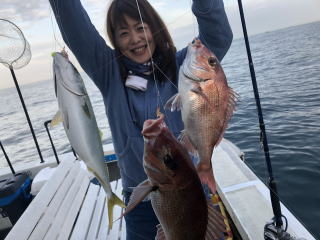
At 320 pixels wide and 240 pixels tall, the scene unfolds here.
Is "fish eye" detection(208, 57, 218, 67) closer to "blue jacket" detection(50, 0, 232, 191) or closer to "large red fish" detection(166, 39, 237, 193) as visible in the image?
"large red fish" detection(166, 39, 237, 193)

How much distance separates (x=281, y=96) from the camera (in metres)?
11.7

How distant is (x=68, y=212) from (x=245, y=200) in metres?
2.20

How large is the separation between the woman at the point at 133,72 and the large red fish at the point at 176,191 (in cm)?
63

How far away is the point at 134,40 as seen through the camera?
1869 mm

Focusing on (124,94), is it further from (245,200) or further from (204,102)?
(245,200)

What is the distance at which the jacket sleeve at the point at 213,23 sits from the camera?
60.2 inches

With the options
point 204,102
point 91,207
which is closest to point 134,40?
point 204,102

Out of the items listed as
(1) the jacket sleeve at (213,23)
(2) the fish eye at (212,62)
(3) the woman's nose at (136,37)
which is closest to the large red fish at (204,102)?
(2) the fish eye at (212,62)

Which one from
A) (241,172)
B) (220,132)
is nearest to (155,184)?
(220,132)

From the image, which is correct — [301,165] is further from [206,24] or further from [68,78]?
[68,78]

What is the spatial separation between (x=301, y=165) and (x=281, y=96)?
6006 millimetres

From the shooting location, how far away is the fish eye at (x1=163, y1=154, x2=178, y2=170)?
118 centimetres

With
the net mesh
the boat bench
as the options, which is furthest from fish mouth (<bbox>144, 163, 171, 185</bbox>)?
the net mesh

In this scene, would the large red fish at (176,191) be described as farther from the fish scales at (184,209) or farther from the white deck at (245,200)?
the white deck at (245,200)
